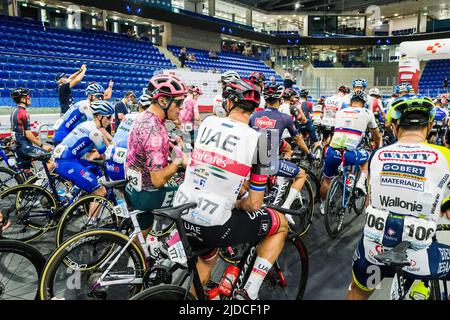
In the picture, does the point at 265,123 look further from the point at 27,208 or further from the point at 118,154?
the point at 27,208

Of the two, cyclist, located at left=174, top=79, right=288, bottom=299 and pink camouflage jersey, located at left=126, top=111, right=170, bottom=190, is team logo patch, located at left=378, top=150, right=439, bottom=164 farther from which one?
pink camouflage jersey, located at left=126, top=111, right=170, bottom=190

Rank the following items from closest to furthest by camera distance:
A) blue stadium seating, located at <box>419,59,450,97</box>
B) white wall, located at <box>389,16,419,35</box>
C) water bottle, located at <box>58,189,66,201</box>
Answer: water bottle, located at <box>58,189,66,201</box> → blue stadium seating, located at <box>419,59,450,97</box> → white wall, located at <box>389,16,419,35</box>

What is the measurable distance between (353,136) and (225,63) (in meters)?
20.6

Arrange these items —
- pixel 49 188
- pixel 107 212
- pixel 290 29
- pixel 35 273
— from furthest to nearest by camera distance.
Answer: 1. pixel 290 29
2. pixel 49 188
3. pixel 107 212
4. pixel 35 273

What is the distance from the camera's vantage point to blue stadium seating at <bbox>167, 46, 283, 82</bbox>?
73.4 feet

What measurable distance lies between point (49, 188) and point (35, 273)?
2.35m

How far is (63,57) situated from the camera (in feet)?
44.3

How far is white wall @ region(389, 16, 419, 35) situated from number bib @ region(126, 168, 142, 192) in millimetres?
36930

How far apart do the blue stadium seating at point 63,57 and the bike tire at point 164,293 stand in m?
9.98

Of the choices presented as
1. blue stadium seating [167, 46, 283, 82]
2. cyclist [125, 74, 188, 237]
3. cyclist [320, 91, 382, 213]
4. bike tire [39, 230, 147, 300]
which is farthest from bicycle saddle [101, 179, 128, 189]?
blue stadium seating [167, 46, 283, 82]
